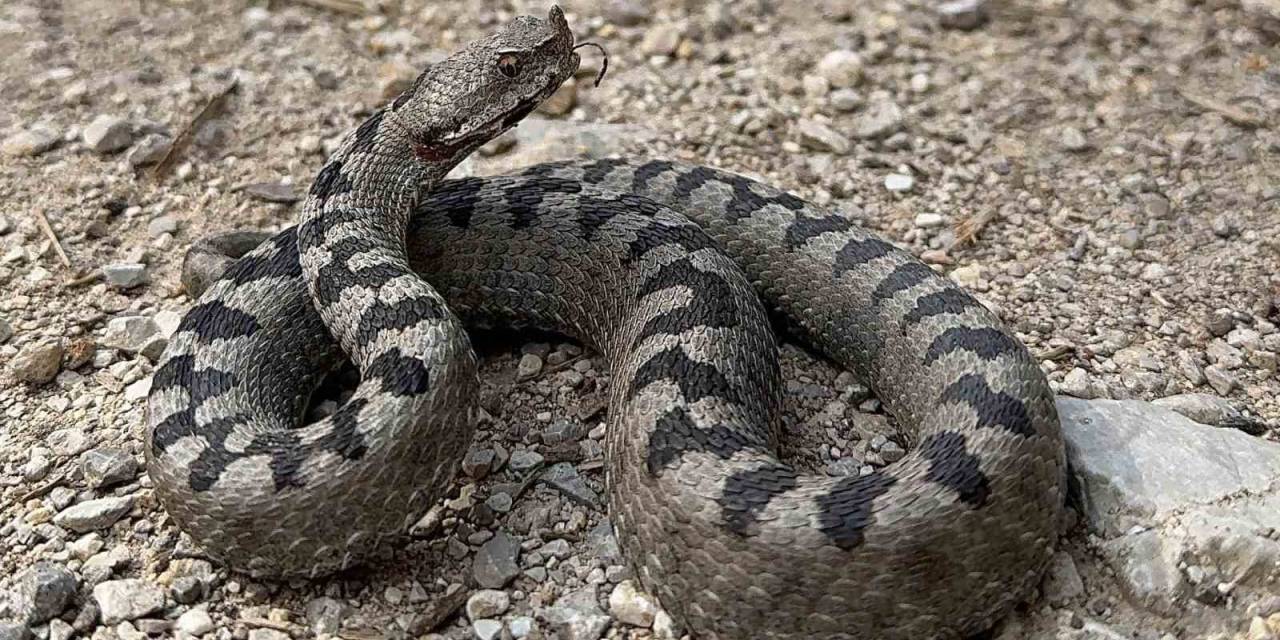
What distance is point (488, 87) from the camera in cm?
559

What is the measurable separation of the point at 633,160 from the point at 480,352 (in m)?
1.40

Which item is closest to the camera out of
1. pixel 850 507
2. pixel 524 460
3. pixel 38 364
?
pixel 850 507

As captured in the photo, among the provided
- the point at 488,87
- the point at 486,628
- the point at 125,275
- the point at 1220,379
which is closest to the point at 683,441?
the point at 486,628

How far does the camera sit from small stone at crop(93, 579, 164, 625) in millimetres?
4617

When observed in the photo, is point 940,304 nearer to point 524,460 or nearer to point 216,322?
point 524,460

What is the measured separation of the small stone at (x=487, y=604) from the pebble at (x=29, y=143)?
422 cm

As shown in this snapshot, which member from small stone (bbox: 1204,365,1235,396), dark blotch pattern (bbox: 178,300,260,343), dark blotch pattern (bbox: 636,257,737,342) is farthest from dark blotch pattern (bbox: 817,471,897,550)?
dark blotch pattern (bbox: 178,300,260,343)

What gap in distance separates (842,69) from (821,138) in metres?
0.85

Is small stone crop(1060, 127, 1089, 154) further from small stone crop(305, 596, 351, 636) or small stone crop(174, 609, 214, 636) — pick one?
small stone crop(174, 609, 214, 636)

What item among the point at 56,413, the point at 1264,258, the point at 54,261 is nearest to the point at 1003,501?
the point at 1264,258

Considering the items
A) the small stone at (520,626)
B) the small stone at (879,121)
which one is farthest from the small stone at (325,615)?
the small stone at (879,121)

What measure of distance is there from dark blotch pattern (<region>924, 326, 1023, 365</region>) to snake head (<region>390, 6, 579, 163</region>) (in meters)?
2.10

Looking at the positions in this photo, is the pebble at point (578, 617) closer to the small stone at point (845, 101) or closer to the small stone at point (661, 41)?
the small stone at point (845, 101)

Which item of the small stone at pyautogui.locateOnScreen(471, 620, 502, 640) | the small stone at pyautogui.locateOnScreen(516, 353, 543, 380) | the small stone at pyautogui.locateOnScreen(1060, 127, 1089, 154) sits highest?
the small stone at pyautogui.locateOnScreen(516, 353, 543, 380)
